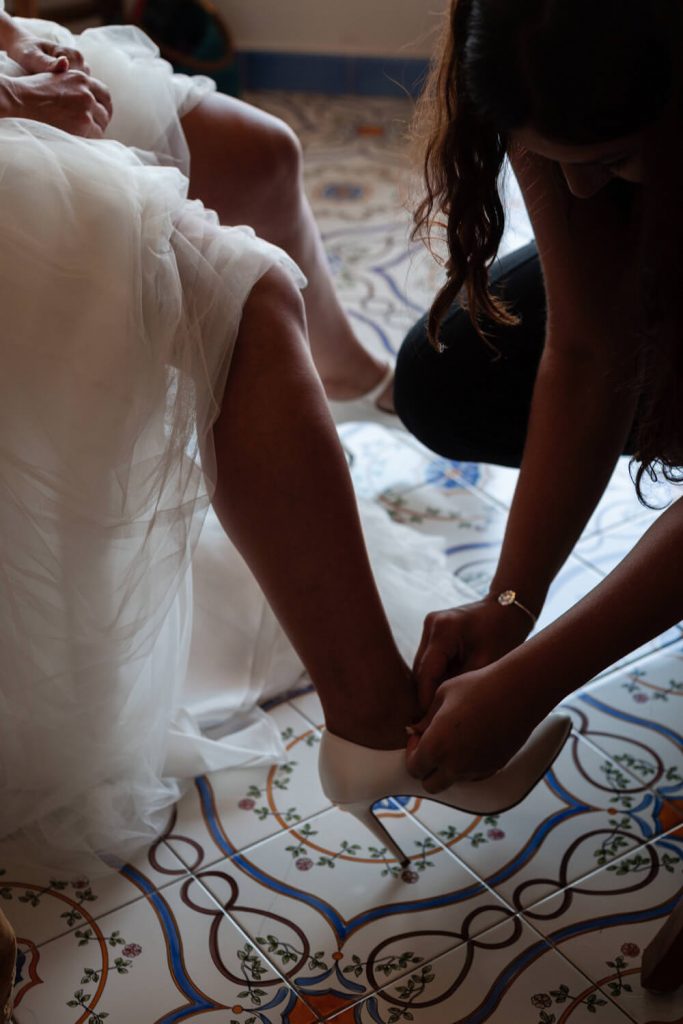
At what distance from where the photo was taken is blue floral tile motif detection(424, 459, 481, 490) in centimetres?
166

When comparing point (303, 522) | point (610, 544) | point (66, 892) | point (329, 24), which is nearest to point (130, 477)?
point (303, 522)

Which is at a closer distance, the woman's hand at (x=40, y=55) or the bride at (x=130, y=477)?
the bride at (x=130, y=477)

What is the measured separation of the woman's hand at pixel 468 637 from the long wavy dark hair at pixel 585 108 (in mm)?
215

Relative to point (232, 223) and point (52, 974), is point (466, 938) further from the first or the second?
point (232, 223)

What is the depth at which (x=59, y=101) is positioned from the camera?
1012 mm

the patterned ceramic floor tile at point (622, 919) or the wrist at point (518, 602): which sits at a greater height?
the wrist at point (518, 602)

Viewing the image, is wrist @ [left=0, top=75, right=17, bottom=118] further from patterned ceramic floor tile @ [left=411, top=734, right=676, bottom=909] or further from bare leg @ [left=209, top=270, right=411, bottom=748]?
patterned ceramic floor tile @ [left=411, top=734, right=676, bottom=909]

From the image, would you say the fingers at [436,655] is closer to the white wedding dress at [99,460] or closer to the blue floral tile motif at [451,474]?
the white wedding dress at [99,460]

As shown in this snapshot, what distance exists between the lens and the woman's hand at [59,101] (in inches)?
38.9

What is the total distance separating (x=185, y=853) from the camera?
3.56ft

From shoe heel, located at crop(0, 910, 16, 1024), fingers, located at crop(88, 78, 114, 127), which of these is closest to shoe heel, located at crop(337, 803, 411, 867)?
shoe heel, located at crop(0, 910, 16, 1024)

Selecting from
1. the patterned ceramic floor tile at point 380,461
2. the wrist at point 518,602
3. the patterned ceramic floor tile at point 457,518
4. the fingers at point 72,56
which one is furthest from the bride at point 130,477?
the patterned ceramic floor tile at point 380,461

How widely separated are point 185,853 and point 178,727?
5.0 inches

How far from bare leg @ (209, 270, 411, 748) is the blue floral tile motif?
702mm
